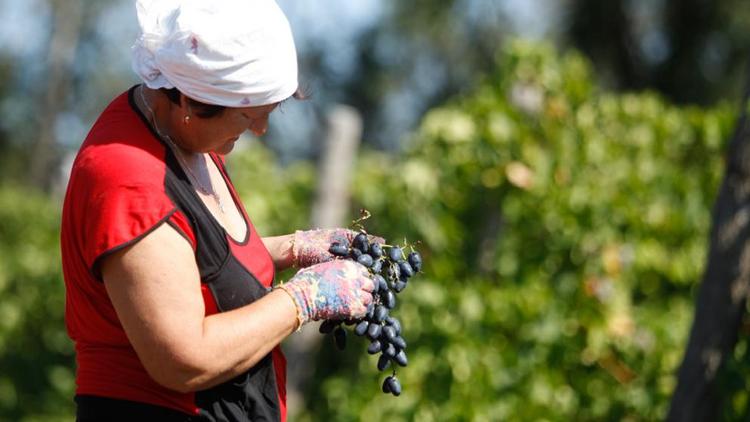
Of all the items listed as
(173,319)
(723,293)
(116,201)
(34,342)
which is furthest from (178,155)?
(34,342)

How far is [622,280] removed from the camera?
184 inches

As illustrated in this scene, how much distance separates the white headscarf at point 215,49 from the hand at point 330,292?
34 centimetres

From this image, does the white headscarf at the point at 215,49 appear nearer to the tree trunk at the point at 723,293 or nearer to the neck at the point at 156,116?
the neck at the point at 156,116

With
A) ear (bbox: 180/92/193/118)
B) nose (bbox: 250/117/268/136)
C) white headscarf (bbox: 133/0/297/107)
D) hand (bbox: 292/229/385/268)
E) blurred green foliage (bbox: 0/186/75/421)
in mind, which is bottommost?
blurred green foliage (bbox: 0/186/75/421)

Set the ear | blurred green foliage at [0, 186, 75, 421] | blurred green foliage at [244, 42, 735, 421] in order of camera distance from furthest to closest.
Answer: blurred green foliage at [0, 186, 75, 421]
blurred green foliage at [244, 42, 735, 421]
the ear

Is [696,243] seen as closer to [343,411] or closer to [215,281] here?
[343,411]

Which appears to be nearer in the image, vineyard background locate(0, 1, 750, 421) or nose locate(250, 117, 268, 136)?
nose locate(250, 117, 268, 136)

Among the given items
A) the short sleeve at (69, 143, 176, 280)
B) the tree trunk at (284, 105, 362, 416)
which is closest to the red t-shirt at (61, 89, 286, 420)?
the short sleeve at (69, 143, 176, 280)

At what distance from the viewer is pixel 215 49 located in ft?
6.00

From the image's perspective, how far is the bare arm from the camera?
1.77 metres

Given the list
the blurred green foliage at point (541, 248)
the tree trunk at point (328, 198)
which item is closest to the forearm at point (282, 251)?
the blurred green foliage at point (541, 248)

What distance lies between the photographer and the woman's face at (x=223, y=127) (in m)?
1.93

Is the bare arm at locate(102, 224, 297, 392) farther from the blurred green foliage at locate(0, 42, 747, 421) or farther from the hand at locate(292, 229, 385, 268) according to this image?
the blurred green foliage at locate(0, 42, 747, 421)

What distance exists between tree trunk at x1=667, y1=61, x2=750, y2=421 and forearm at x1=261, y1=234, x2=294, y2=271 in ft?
4.92
